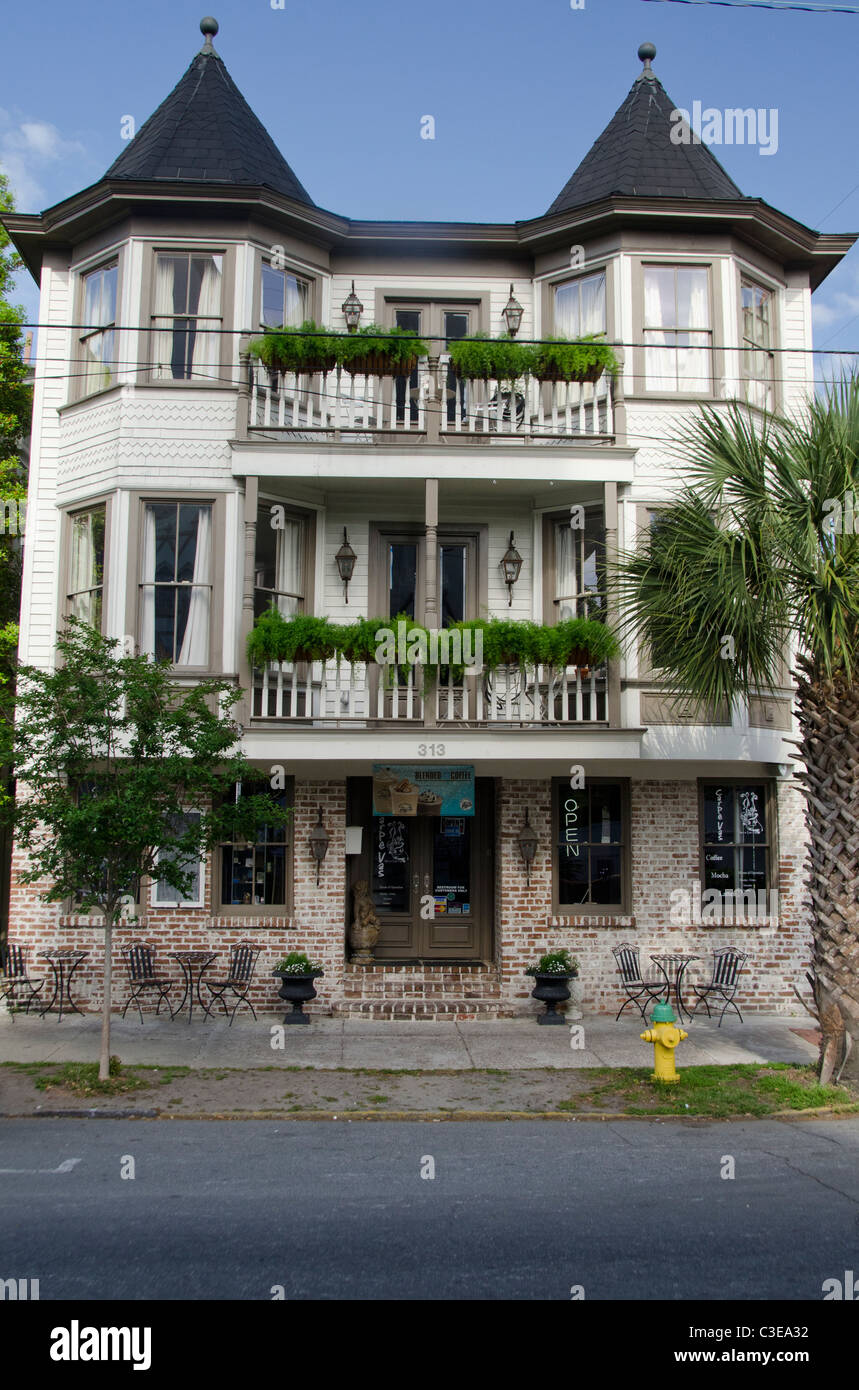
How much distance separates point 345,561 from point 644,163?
7.00 metres

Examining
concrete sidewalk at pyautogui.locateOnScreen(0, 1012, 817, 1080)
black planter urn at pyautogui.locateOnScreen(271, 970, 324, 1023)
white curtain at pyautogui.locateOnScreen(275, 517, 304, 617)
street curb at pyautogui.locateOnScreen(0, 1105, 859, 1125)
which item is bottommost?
street curb at pyautogui.locateOnScreen(0, 1105, 859, 1125)

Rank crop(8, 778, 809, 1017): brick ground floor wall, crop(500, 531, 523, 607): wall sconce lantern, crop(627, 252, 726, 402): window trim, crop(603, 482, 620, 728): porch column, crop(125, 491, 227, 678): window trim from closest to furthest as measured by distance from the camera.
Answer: crop(603, 482, 620, 728): porch column → crop(125, 491, 227, 678): window trim → crop(8, 778, 809, 1017): brick ground floor wall → crop(627, 252, 726, 402): window trim → crop(500, 531, 523, 607): wall sconce lantern

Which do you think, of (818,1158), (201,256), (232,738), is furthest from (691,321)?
(818,1158)

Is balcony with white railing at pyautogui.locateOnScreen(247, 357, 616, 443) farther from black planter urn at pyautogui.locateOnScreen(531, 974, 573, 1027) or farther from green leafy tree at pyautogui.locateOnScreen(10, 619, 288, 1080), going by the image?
black planter urn at pyautogui.locateOnScreen(531, 974, 573, 1027)

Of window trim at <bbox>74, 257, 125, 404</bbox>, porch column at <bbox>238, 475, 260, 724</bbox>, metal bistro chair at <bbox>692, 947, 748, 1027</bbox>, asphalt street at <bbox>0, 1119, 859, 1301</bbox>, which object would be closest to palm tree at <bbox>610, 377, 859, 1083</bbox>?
asphalt street at <bbox>0, 1119, 859, 1301</bbox>

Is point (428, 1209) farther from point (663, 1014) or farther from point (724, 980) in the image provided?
point (724, 980)

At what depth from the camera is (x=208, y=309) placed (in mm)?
13945

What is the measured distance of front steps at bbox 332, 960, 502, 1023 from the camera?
13281 millimetres

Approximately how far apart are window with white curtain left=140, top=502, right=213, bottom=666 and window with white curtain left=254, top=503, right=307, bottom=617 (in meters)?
0.75

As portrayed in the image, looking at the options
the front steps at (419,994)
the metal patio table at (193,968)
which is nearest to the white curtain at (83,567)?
the metal patio table at (193,968)

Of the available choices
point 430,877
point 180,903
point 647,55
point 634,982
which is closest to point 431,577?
point 430,877
